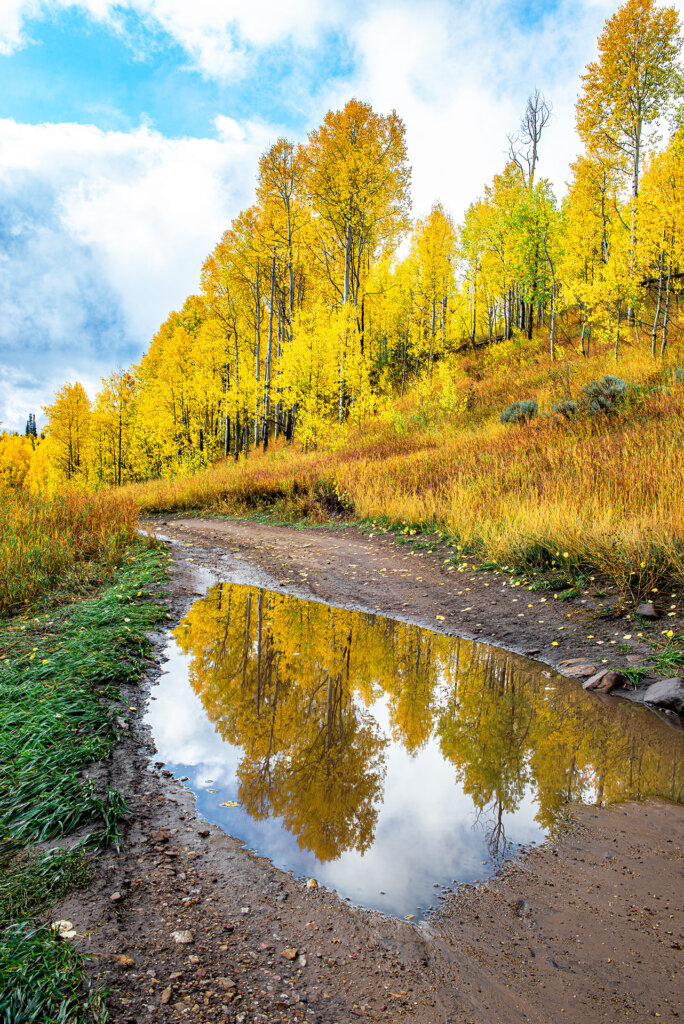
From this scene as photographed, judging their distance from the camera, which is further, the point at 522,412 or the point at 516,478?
the point at 522,412

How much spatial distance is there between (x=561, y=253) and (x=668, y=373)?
1631 cm

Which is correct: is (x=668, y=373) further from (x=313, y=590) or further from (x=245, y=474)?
(x=245, y=474)

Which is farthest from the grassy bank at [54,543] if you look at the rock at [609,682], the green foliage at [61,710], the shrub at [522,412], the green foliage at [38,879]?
the shrub at [522,412]

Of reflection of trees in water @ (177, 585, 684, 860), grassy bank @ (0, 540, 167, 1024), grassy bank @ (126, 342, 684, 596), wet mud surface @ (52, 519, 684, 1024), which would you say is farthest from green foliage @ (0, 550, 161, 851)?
grassy bank @ (126, 342, 684, 596)

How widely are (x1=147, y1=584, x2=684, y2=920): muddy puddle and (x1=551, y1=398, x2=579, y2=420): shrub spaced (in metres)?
8.53

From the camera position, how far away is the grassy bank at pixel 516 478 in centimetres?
592

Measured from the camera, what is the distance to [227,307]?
2594 cm

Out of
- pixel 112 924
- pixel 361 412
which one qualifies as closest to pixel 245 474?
pixel 361 412

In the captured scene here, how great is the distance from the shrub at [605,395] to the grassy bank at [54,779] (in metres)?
10.2

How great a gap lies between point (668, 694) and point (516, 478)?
19.1ft

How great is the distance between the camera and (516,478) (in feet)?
30.1

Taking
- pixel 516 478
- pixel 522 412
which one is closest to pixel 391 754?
pixel 516 478

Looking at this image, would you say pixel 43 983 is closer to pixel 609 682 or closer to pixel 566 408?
pixel 609 682

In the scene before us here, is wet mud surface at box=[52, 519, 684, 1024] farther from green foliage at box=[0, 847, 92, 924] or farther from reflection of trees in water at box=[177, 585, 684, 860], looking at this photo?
reflection of trees in water at box=[177, 585, 684, 860]
